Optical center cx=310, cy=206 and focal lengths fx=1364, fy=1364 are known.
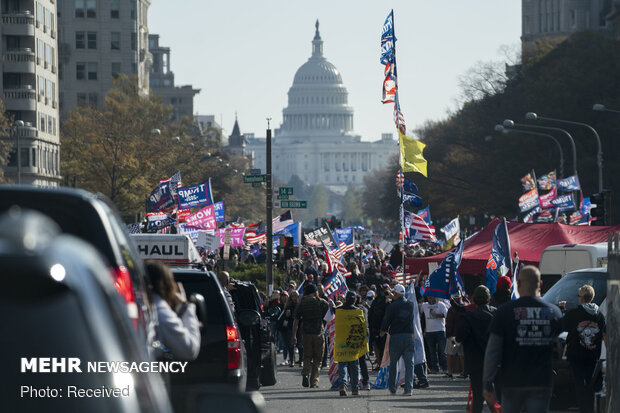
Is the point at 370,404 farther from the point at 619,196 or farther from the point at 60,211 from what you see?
the point at 619,196

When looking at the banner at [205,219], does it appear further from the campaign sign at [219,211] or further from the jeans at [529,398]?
the jeans at [529,398]

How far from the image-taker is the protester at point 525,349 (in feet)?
28.4

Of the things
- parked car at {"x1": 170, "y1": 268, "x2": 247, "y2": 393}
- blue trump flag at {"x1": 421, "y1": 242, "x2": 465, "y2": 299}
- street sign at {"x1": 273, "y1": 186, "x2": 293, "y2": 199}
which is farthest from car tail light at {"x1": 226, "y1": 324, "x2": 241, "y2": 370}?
street sign at {"x1": 273, "y1": 186, "x2": 293, "y2": 199}

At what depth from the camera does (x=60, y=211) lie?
3.37m

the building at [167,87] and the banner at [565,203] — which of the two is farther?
the building at [167,87]

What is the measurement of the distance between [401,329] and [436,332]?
4.67 m

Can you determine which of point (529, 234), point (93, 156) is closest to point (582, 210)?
point (529, 234)

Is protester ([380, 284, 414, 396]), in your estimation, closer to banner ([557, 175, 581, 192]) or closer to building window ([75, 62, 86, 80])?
banner ([557, 175, 581, 192])

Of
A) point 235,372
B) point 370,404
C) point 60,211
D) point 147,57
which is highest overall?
point 147,57

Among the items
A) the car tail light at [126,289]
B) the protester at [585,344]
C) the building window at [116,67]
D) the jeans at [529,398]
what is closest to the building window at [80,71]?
the building window at [116,67]

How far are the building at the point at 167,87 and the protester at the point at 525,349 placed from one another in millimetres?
147292

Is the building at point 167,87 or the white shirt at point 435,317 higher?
the building at point 167,87

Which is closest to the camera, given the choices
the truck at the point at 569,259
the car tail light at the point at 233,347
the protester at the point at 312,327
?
the car tail light at the point at 233,347

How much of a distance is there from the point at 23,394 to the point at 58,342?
14 centimetres
